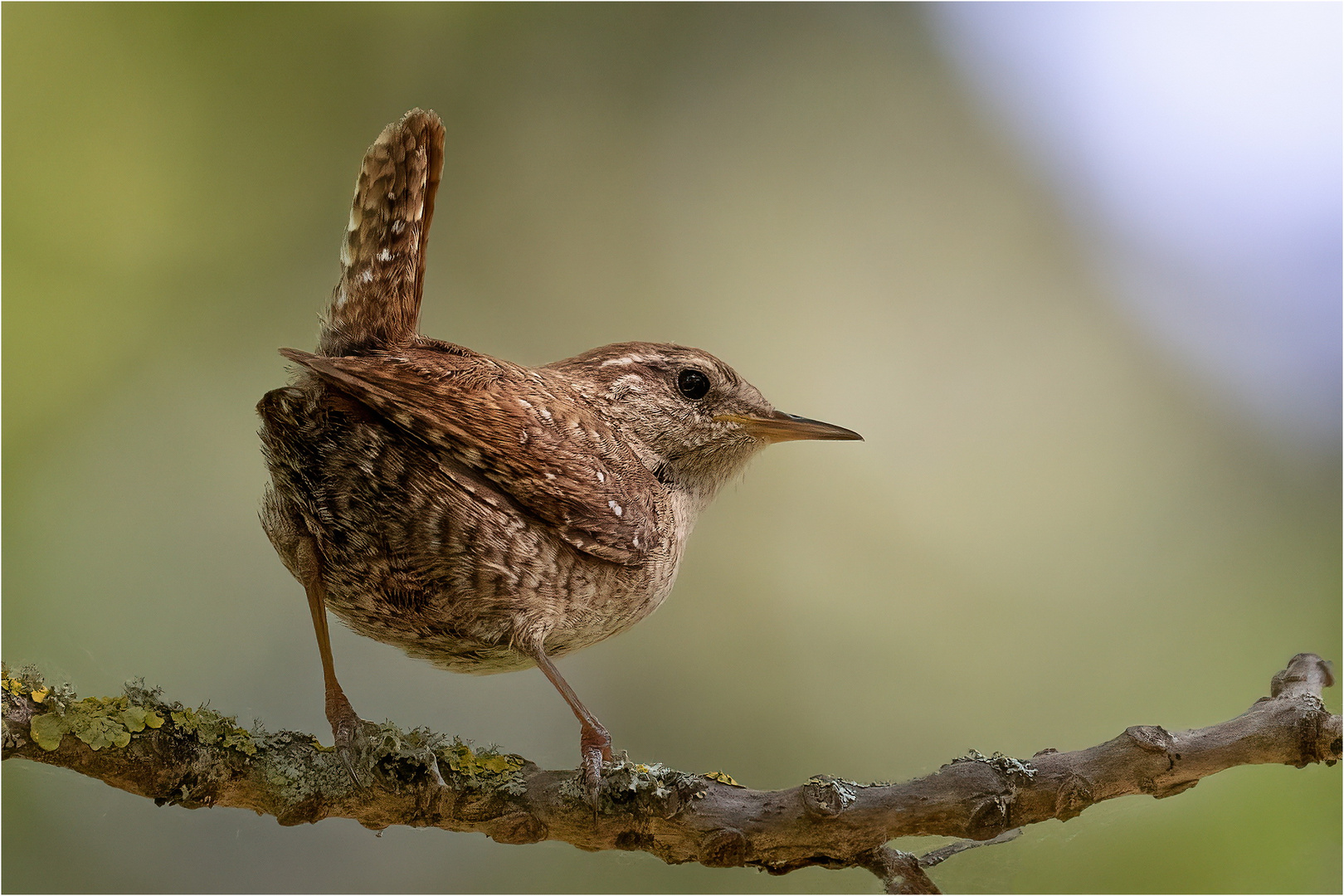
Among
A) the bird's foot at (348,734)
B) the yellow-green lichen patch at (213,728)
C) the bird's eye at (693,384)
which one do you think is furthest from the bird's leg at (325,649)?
the bird's eye at (693,384)

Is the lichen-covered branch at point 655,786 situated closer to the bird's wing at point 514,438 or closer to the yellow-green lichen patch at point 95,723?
the yellow-green lichen patch at point 95,723

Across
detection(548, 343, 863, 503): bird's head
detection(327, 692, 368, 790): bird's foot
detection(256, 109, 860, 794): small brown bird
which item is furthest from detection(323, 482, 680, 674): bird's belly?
detection(548, 343, 863, 503): bird's head

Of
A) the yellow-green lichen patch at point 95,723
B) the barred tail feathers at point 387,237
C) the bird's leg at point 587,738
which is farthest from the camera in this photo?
the barred tail feathers at point 387,237

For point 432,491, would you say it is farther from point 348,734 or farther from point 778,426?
point 778,426

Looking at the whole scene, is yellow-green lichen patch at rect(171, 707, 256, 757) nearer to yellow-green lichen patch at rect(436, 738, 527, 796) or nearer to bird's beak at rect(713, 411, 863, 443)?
yellow-green lichen patch at rect(436, 738, 527, 796)

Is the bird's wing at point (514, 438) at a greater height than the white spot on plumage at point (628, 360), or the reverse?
the white spot on plumage at point (628, 360)

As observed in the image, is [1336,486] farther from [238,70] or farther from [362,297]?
[238,70]

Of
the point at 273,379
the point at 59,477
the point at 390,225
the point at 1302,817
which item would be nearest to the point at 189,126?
the point at 273,379
